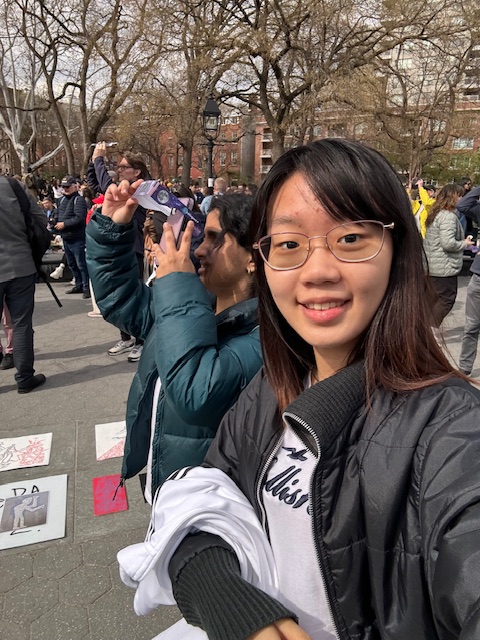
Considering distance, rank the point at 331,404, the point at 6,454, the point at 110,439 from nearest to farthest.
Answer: the point at 331,404
the point at 6,454
the point at 110,439

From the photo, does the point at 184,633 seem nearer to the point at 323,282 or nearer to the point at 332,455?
the point at 332,455

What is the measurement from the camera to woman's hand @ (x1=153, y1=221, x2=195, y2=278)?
1466 mm

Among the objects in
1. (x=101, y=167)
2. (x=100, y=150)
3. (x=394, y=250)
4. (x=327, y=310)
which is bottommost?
(x=327, y=310)

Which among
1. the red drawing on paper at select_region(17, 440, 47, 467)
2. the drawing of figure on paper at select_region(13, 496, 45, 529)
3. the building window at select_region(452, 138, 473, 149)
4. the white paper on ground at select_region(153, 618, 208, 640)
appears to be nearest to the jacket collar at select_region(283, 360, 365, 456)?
the white paper on ground at select_region(153, 618, 208, 640)

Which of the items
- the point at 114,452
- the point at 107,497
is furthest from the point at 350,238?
the point at 114,452

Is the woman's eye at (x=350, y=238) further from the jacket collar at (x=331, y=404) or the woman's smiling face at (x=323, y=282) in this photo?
the jacket collar at (x=331, y=404)

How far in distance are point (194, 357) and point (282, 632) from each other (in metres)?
0.75

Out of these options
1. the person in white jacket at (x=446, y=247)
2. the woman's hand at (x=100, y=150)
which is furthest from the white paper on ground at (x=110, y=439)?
the person in white jacket at (x=446, y=247)

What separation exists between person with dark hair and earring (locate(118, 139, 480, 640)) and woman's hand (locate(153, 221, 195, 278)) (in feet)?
1.32

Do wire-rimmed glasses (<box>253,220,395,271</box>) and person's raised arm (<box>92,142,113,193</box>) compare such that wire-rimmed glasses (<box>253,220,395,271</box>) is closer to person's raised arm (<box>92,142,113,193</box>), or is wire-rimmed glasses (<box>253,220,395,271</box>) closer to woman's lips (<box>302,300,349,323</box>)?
woman's lips (<box>302,300,349,323</box>)

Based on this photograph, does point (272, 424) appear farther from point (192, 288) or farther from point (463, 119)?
point (463, 119)

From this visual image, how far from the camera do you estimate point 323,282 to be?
91 cm

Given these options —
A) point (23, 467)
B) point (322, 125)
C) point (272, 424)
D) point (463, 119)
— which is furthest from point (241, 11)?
point (272, 424)

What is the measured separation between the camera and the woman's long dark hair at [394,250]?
0.90 m
